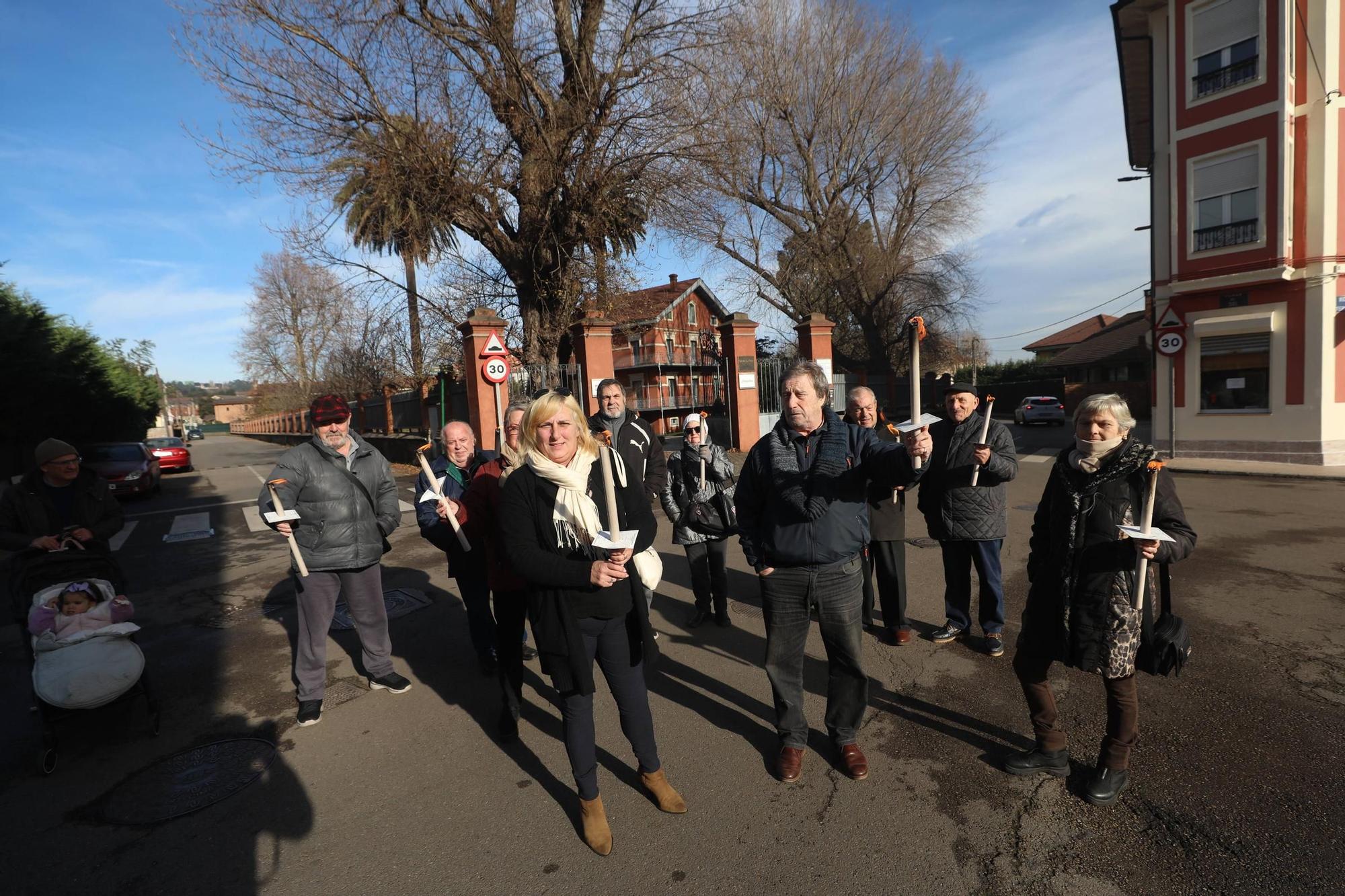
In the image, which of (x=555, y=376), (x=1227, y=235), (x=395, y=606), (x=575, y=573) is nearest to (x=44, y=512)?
(x=395, y=606)

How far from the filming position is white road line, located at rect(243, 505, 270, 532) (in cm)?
1070

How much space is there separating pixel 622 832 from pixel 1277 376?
16.6 meters

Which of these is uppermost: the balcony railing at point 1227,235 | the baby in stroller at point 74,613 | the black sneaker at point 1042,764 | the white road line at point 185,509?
the balcony railing at point 1227,235

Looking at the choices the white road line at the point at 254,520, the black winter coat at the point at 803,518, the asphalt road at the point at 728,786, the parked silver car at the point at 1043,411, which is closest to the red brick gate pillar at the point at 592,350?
the white road line at the point at 254,520

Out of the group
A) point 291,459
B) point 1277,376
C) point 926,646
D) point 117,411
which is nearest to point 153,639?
point 291,459

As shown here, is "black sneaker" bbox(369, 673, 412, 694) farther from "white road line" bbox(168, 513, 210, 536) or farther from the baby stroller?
"white road line" bbox(168, 513, 210, 536)

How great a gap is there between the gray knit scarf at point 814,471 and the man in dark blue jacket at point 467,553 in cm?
204

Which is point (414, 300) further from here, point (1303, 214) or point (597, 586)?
point (1303, 214)

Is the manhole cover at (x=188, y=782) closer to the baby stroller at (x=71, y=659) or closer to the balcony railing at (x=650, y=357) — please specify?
→ the baby stroller at (x=71, y=659)

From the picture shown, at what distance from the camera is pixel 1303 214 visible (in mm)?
13070

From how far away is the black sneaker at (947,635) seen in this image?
4.69 metres

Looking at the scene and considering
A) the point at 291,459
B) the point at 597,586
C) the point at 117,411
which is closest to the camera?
the point at 597,586

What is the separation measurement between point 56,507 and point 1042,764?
569cm

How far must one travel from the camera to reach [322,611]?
13.5 ft
